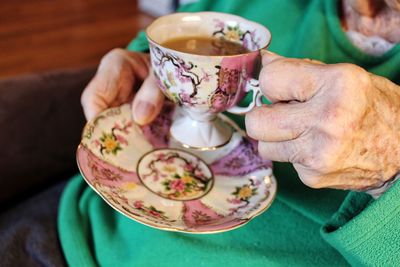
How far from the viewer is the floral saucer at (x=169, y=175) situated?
577mm

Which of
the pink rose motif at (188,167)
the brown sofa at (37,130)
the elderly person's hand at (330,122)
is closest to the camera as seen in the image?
the elderly person's hand at (330,122)

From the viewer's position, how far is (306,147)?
1.63 ft

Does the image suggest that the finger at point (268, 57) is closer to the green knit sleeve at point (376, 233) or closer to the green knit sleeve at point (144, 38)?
the green knit sleeve at point (376, 233)

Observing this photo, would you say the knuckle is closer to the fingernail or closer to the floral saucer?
the floral saucer

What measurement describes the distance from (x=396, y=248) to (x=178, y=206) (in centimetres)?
27

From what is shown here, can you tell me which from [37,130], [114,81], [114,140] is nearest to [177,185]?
[114,140]

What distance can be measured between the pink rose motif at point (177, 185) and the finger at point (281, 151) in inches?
5.7

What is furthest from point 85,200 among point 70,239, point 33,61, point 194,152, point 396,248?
point 33,61

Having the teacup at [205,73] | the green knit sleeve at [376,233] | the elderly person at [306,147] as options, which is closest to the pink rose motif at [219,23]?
the teacup at [205,73]

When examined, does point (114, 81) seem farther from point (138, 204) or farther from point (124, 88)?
point (138, 204)

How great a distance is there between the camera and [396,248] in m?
0.52

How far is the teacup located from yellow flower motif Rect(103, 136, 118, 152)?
0.10m

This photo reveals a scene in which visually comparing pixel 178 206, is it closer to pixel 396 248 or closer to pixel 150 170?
pixel 150 170

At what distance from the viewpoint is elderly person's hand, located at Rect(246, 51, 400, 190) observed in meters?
0.47
